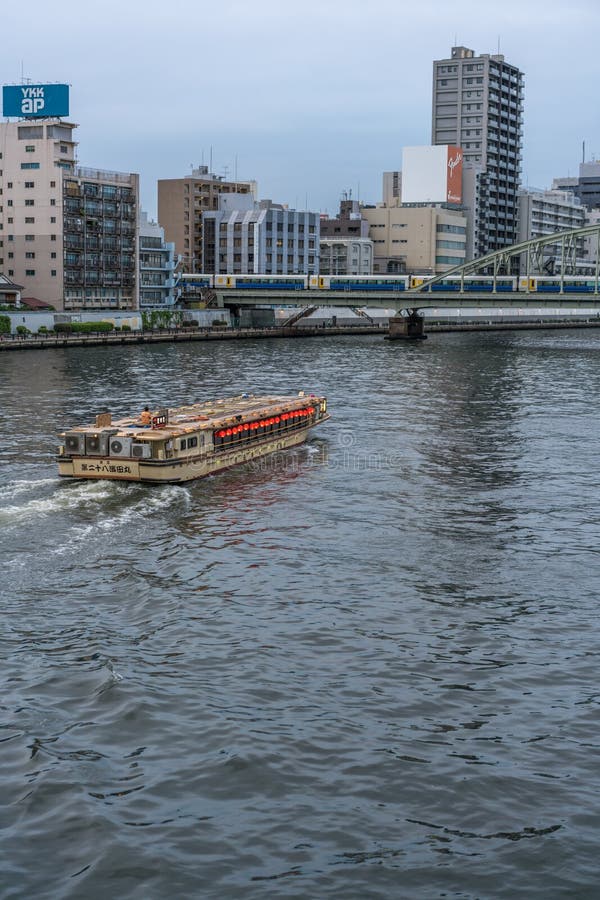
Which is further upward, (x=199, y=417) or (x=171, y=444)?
(x=199, y=417)

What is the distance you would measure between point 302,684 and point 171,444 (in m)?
23.2

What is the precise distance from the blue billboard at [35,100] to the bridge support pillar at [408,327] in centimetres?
5949

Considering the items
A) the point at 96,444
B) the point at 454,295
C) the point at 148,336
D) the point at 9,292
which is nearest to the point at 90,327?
the point at 148,336

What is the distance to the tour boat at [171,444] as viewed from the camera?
47938 mm

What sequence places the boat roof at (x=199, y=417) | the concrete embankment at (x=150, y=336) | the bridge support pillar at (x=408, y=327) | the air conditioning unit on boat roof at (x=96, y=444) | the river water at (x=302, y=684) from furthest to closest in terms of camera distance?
the bridge support pillar at (x=408, y=327) < the concrete embankment at (x=150, y=336) < the boat roof at (x=199, y=417) < the air conditioning unit on boat roof at (x=96, y=444) < the river water at (x=302, y=684)

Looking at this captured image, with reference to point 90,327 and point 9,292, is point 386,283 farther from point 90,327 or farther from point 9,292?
point 9,292

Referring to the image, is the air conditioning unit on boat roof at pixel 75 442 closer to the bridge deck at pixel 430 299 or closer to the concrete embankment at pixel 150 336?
the concrete embankment at pixel 150 336

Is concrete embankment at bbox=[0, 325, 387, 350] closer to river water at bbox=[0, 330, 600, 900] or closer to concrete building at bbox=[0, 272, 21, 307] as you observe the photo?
concrete building at bbox=[0, 272, 21, 307]

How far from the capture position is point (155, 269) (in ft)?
627

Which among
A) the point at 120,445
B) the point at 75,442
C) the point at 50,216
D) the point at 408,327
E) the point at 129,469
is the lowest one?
the point at 129,469

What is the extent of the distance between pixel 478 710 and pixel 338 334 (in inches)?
6884

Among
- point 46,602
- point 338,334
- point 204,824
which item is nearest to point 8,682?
point 46,602

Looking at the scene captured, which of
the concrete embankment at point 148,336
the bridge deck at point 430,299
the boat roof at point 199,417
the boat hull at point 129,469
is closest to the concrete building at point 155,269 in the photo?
the bridge deck at point 430,299

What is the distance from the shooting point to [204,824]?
20438 mm
